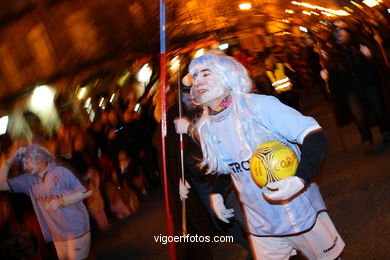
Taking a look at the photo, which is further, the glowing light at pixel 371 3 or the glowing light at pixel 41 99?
the glowing light at pixel 371 3

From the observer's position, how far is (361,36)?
1456 mm

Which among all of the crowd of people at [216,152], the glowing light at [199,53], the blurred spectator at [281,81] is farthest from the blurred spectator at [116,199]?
the blurred spectator at [281,81]

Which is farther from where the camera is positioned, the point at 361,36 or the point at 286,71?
the point at 361,36

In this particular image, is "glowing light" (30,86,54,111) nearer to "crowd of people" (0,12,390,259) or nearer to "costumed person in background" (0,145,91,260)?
"crowd of people" (0,12,390,259)

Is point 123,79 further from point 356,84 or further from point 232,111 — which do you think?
point 356,84

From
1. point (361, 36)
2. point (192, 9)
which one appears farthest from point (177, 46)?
point (361, 36)

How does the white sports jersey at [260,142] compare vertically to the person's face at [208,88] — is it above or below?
below

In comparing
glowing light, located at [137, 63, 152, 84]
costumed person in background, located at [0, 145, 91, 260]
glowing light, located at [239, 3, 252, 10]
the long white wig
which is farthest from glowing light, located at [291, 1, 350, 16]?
costumed person in background, located at [0, 145, 91, 260]

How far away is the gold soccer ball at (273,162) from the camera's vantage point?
4.06ft

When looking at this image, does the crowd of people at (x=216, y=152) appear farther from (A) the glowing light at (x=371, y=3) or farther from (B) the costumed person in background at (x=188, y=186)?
(A) the glowing light at (x=371, y=3)

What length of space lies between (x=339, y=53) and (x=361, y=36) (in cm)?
14

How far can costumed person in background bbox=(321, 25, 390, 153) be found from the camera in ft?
4.48

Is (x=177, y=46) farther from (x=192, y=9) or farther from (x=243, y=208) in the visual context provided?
(x=243, y=208)

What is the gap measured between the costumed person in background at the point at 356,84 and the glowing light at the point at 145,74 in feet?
1.95
